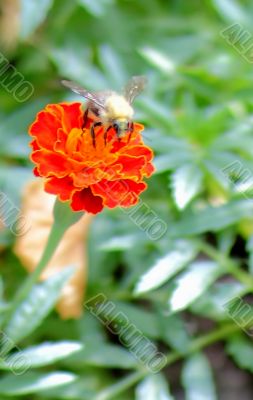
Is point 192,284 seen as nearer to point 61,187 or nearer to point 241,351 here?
point 241,351

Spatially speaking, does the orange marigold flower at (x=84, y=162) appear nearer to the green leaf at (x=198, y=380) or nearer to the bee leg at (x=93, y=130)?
the bee leg at (x=93, y=130)

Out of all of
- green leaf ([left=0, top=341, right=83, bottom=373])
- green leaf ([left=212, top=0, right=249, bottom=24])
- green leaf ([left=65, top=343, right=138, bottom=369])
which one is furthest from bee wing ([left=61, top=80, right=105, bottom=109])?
green leaf ([left=212, top=0, right=249, bottom=24])

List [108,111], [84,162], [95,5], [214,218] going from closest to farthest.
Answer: [84,162], [108,111], [214,218], [95,5]

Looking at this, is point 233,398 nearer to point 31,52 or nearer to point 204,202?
point 204,202

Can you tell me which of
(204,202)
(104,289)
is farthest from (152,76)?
(104,289)

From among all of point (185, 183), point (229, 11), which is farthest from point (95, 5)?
point (185, 183)

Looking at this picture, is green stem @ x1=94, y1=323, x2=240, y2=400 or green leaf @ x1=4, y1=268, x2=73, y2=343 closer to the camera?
green leaf @ x1=4, y1=268, x2=73, y2=343

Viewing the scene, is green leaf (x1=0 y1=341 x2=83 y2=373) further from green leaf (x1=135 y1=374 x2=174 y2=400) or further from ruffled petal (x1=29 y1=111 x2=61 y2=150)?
ruffled petal (x1=29 y1=111 x2=61 y2=150)
